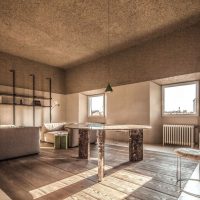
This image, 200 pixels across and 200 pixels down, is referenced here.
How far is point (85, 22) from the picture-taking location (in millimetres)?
4121

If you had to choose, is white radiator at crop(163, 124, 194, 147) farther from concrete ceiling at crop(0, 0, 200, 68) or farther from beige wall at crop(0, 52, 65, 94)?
beige wall at crop(0, 52, 65, 94)

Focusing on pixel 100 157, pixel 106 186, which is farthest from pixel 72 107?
pixel 106 186

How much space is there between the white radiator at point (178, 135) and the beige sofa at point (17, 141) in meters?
3.86

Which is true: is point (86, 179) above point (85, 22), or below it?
below

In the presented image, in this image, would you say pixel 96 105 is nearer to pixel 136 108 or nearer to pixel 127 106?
pixel 127 106

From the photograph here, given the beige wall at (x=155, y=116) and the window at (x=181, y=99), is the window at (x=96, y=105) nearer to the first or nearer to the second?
the beige wall at (x=155, y=116)

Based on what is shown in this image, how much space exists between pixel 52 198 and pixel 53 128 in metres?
3.68

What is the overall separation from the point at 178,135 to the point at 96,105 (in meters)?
3.92

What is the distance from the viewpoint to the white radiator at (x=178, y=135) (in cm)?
Result: 476

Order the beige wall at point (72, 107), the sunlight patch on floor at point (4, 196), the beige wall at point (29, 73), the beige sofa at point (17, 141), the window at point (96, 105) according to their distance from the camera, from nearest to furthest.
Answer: the sunlight patch on floor at point (4, 196) < the beige sofa at point (17, 141) < the beige wall at point (29, 73) < the window at point (96, 105) < the beige wall at point (72, 107)

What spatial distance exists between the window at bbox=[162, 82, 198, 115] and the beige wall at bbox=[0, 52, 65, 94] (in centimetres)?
486

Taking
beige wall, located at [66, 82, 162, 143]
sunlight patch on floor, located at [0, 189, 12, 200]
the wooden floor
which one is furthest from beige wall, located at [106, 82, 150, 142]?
sunlight patch on floor, located at [0, 189, 12, 200]

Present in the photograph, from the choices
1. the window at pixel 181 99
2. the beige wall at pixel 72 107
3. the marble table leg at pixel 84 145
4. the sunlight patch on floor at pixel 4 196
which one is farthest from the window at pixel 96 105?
the sunlight patch on floor at pixel 4 196

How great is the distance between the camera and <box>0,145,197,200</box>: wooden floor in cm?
198
